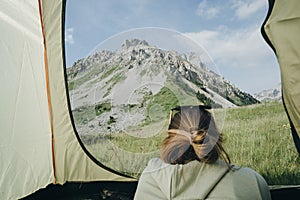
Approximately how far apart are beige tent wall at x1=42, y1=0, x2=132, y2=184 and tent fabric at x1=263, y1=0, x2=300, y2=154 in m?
1.11

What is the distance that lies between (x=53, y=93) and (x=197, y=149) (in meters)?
1.08

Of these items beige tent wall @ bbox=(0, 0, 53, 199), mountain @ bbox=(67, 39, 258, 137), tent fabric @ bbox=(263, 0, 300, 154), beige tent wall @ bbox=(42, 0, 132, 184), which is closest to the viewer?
tent fabric @ bbox=(263, 0, 300, 154)

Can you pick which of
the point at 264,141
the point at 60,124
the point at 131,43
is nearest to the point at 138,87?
the point at 131,43

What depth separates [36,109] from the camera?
6.99 ft

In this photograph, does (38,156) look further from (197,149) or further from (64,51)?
(197,149)

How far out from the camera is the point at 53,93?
2184 millimetres

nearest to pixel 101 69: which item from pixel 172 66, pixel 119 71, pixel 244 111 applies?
pixel 119 71

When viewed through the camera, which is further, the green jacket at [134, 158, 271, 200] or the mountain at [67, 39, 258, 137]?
the mountain at [67, 39, 258, 137]

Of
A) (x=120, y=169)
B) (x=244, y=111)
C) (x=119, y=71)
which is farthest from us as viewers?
(x=120, y=169)

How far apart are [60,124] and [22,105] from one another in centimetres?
25

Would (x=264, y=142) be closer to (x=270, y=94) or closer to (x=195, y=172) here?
(x=270, y=94)

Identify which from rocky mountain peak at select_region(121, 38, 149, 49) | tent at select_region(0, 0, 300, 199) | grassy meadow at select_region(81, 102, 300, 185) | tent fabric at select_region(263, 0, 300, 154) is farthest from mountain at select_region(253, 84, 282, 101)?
tent at select_region(0, 0, 300, 199)

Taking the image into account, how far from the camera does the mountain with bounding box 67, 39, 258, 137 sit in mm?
1802

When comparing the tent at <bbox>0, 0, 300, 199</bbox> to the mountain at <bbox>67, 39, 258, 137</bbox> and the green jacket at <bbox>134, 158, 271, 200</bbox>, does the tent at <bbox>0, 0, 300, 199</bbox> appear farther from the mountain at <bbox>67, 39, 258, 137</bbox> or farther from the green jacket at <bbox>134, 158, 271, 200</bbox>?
the green jacket at <bbox>134, 158, 271, 200</bbox>
